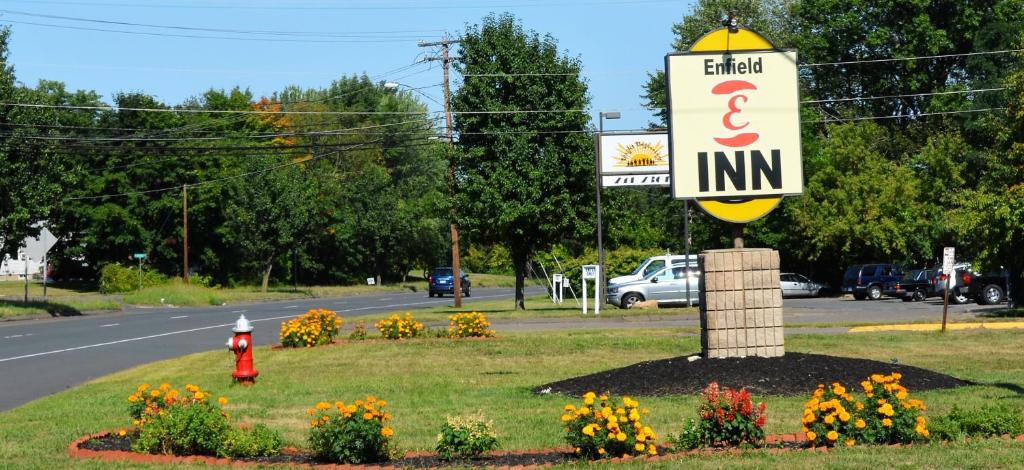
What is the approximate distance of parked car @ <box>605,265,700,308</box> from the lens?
1642 inches

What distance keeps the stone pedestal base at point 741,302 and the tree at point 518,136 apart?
79.2ft

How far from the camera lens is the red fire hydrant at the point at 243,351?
1675cm

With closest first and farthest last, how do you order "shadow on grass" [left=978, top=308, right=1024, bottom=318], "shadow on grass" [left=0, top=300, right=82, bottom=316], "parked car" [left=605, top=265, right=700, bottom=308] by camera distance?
"shadow on grass" [left=978, top=308, right=1024, bottom=318]
"parked car" [left=605, top=265, right=700, bottom=308]
"shadow on grass" [left=0, top=300, right=82, bottom=316]

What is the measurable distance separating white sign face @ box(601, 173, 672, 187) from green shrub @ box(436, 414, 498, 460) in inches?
1204

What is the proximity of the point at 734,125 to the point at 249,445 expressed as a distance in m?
8.16

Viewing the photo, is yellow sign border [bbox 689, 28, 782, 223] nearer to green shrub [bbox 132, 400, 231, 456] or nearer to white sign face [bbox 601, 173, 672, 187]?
green shrub [bbox 132, 400, 231, 456]

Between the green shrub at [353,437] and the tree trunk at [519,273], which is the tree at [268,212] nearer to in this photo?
the tree trunk at [519,273]

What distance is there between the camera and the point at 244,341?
659 inches

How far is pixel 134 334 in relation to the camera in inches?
1242

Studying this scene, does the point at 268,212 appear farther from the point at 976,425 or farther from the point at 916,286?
the point at 976,425

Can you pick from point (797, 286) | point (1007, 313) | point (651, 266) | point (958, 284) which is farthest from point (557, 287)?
point (1007, 313)

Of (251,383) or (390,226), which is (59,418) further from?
(390,226)

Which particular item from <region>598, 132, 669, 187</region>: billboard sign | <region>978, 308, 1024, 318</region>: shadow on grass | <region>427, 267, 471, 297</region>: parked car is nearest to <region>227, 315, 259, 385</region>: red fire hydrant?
<region>978, 308, 1024, 318</region>: shadow on grass

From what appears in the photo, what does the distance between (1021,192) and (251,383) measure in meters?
22.8
